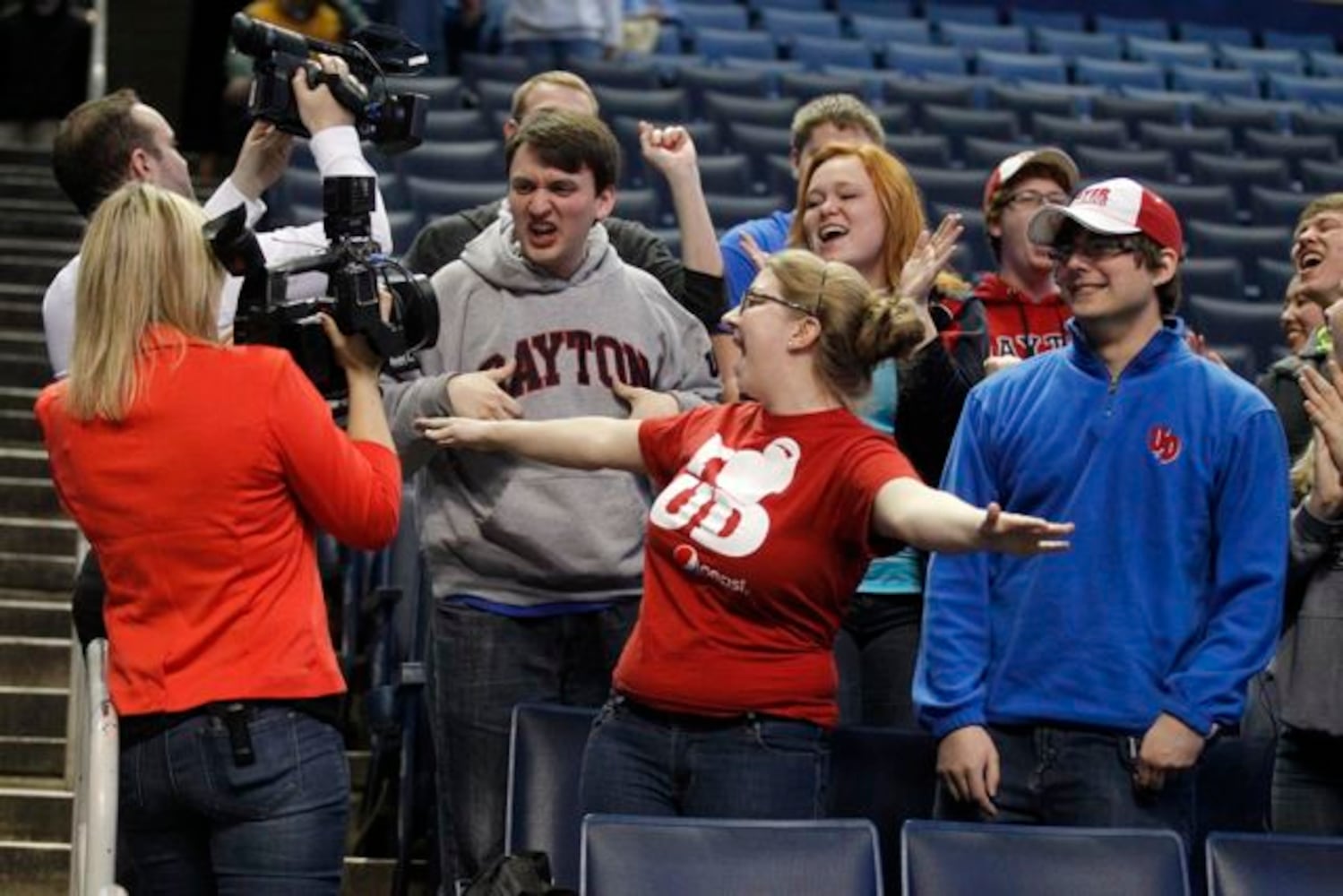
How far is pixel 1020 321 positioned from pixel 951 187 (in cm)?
435

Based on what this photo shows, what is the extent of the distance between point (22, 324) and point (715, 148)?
283cm

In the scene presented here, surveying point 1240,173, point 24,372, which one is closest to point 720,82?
point 1240,173

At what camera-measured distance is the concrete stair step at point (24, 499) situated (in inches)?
265

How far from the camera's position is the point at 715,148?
31.7ft

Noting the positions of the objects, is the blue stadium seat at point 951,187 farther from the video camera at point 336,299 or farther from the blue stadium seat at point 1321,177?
the video camera at point 336,299

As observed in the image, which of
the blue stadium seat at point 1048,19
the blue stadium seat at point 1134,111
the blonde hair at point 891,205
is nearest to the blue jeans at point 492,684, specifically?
the blonde hair at point 891,205

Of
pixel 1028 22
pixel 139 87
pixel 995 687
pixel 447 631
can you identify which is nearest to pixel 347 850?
pixel 447 631

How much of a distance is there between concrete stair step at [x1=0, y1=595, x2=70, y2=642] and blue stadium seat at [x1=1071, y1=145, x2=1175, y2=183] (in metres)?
4.84

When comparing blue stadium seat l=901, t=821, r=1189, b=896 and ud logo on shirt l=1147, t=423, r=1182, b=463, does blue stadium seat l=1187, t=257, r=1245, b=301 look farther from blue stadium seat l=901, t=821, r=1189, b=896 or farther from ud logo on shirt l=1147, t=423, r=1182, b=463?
blue stadium seat l=901, t=821, r=1189, b=896

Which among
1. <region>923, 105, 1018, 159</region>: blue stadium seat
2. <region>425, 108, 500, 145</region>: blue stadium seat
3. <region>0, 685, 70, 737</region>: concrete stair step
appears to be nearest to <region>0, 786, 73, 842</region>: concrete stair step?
<region>0, 685, 70, 737</region>: concrete stair step

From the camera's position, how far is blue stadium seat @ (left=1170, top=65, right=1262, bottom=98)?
39.1ft

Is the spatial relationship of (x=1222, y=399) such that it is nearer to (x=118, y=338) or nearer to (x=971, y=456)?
(x=971, y=456)

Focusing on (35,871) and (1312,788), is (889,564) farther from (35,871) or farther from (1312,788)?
(35,871)

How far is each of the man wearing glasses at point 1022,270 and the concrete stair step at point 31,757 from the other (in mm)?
2154
